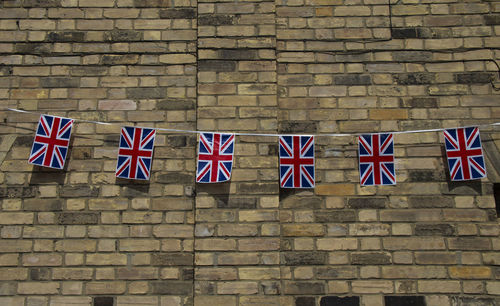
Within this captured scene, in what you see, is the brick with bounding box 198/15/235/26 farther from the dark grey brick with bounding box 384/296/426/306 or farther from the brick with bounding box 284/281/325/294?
the dark grey brick with bounding box 384/296/426/306

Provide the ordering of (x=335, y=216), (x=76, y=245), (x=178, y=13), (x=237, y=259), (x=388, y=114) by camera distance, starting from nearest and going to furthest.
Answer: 1. (x=237, y=259)
2. (x=76, y=245)
3. (x=335, y=216)
4. (x=388, y=114)
5. (x=178, y=13)

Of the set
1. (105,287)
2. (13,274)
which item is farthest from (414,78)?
(13,274)

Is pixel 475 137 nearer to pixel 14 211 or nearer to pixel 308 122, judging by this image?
pixel 308 122

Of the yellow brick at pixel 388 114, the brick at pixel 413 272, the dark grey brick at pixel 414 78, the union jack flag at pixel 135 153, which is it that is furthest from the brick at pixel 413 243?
the union jack flag at pixel 135 153

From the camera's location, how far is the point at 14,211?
3414 mm

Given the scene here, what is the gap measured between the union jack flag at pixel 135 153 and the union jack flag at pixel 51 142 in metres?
0.42

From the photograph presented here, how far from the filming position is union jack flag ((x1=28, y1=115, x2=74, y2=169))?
11.1 ft

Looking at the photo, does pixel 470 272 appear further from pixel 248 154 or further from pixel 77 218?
pixel 77 218

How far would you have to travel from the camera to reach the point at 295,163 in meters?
3.46

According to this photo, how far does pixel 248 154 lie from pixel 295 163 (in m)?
0.37

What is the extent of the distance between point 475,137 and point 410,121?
1.60 ft

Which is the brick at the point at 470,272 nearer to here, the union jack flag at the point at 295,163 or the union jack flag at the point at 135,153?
the union jack flag at the point at 295,163

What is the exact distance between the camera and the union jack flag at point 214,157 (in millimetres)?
3359

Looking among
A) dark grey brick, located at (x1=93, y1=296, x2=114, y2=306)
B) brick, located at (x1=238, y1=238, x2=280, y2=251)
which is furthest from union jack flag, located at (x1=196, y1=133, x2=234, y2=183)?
dark grey brick, located at (x1=93, y1=296, x2=114, y2=306)
